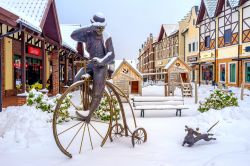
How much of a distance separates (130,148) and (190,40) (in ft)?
106

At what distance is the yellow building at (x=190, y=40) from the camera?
3372 centimetres

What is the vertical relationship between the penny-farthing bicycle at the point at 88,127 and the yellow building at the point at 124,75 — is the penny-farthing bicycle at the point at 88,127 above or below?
below

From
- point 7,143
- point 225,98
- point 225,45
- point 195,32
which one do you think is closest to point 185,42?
point 195,32

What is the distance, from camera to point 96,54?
5.31m

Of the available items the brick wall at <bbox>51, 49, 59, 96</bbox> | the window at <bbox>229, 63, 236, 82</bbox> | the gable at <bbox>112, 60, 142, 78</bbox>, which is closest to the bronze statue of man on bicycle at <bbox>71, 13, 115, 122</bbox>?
the gable at <bbox>112, 60, 142, 78</bbox>

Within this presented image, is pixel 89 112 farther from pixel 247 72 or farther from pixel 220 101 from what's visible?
pixel 247 72

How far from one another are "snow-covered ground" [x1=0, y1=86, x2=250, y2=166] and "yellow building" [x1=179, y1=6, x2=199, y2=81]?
26.1 metres

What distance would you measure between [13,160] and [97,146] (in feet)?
5.53

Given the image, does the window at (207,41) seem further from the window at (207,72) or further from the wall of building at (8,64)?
the wall of building at (8,64)

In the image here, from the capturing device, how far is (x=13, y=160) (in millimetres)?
4930

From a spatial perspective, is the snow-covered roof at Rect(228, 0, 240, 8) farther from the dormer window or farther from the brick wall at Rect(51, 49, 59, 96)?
the brick wall at Rect(51, 49, 59, 96)

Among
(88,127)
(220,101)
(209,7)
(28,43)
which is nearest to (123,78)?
(28,43)

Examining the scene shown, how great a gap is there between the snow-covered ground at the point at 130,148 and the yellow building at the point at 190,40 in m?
26.1

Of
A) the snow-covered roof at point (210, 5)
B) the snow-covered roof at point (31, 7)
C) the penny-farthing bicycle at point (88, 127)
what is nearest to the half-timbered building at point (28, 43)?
the snow-covered roof at point (31, 7)
